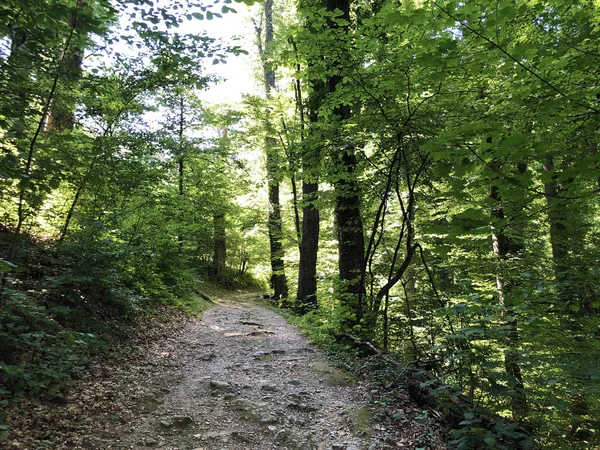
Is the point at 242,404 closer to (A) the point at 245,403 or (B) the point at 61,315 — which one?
(A) the point at 245,403

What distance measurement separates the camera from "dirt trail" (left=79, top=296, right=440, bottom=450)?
3.79 metres

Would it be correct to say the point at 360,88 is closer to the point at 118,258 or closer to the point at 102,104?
the point at 102,104

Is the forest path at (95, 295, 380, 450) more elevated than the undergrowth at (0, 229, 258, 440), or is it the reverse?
the undergrowth at (0, 229, 258, 440)

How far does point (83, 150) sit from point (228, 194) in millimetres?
11457

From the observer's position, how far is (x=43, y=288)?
17.6 ft

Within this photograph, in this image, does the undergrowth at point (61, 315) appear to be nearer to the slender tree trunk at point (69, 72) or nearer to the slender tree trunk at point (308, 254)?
the slender tree trunk at point (69, 72)

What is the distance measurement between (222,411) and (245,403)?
342 mm

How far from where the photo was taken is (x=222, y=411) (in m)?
4.50

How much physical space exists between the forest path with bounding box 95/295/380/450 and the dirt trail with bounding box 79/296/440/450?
0.01 meters

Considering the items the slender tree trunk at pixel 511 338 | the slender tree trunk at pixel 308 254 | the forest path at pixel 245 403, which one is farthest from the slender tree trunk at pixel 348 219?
the slender tree trunk at pixel 308 254

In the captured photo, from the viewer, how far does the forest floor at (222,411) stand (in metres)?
3.60

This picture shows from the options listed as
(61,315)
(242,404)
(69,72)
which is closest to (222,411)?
(242,404)

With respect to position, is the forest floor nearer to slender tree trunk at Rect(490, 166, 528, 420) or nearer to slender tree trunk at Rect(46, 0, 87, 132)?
slender tree trunk at Rect(490, 166, 528, 420)

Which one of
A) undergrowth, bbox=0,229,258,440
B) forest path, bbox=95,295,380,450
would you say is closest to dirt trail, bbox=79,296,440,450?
forest path, bbox=95,295,380,450
